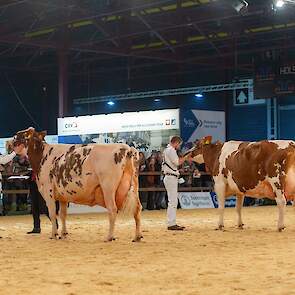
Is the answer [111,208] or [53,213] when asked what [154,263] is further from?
[53,213]

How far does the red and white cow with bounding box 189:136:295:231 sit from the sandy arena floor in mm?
696

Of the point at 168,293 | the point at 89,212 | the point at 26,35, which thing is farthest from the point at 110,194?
the point at 26,35

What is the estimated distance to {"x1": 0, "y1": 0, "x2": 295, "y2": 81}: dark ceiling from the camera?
24.2 meters

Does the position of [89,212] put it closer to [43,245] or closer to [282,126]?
[43,245]

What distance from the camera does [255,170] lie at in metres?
12.1

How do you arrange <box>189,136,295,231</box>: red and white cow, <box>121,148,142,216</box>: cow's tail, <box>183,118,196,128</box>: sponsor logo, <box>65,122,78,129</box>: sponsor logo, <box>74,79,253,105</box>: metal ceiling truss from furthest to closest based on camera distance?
<box>74,79,253,105</box>: metal ceiling truss, <box>65,122,78,129</box>: sponsor logo, <box>183,118,196,128</box>: sponsor logo, <box>189,136,295,231</box>: red and white cow, <box>121,148,142,216</box>: cow's tail

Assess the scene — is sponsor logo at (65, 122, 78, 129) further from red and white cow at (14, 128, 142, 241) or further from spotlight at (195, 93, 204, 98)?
red and white cow at (14, 128, 142, 241)

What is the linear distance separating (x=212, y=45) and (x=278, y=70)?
633 cm

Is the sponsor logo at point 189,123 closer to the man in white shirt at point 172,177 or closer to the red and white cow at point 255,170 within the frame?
the red and white cow at point 255,170

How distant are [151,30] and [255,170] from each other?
1557cm

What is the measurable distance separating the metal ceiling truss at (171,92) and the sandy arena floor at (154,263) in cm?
1965

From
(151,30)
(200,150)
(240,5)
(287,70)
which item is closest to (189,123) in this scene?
(287,70)

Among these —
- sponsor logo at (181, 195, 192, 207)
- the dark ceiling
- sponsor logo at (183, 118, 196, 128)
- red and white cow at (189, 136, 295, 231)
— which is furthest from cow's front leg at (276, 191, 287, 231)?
the dark ceiling

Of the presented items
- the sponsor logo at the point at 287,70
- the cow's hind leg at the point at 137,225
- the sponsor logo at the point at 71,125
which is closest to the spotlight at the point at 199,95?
the sponsor logo at the point at 287,70
